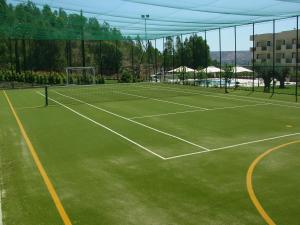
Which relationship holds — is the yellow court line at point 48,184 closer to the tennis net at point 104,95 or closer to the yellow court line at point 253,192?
the yellow court line at point 253,192

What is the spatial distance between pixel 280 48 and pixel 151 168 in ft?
280

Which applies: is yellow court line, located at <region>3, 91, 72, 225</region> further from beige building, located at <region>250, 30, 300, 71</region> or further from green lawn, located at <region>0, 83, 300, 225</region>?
beige building, located at <region>250, 30, 300, 71</region>

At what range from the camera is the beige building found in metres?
85.1

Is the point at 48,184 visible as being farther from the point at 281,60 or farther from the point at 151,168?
the point at 281,60

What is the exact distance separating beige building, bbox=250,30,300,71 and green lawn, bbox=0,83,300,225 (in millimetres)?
70739

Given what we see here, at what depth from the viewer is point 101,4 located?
1047 inches

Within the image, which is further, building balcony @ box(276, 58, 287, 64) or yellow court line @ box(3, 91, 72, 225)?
building balcony @ box(276, 58, 287, 64)

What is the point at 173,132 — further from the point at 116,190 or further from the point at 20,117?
the point at 20,117

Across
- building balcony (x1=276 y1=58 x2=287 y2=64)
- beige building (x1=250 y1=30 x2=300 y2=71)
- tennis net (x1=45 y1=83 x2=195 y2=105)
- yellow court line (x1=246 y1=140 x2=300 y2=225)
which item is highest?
beige building (x1=250 y1=30 x2=300 y2=71)

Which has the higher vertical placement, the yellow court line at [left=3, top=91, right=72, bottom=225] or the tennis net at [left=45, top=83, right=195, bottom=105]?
the tennis net at [left=45, top=83, right=195, bottom=105]

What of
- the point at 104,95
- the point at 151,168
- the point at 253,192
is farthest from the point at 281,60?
the point at 253,192

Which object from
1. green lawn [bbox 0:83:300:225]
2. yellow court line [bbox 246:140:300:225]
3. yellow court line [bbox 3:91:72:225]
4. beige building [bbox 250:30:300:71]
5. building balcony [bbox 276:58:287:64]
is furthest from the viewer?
building balcony [bbox 276:58:287:64]

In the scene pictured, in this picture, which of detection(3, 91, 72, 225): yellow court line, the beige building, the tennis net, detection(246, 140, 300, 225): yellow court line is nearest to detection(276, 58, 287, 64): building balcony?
the beige building

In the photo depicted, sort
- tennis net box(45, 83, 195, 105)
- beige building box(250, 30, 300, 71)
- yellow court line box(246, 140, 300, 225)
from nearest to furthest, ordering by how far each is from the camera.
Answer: yellow court line box(246, 140, 300, 225), tennis net box(45, 83, 195, 105), beige building box(250, 30, 300, 71)
